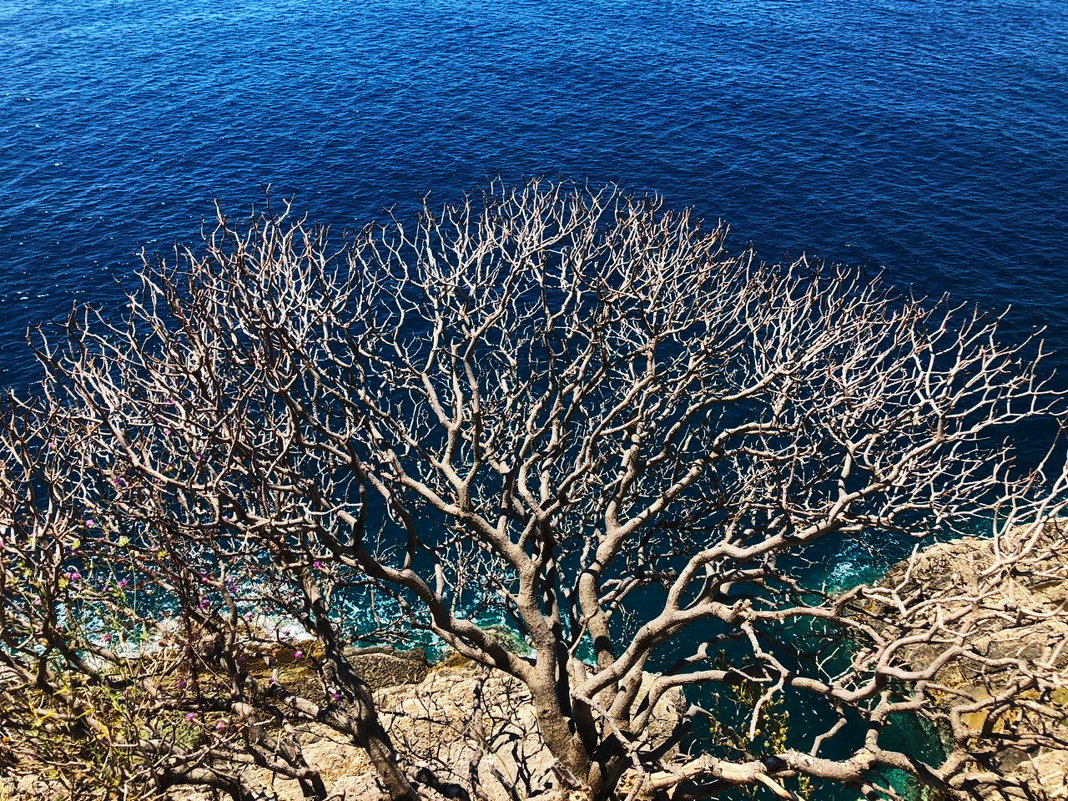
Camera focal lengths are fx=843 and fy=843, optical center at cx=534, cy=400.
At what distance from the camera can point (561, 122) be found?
83.4 meters

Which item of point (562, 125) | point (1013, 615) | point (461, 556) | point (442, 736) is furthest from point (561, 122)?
point (1013, 615)

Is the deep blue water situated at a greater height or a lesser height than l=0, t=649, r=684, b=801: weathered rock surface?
greater

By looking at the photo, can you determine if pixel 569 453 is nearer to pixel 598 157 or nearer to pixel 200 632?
pixel 200 632

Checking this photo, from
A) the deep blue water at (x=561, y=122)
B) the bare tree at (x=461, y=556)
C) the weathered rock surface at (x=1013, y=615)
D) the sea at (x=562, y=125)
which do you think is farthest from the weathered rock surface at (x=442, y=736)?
the deep blue water at (x=561, y=122)

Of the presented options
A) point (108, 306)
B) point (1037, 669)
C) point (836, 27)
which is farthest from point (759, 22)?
point (1037, 669)

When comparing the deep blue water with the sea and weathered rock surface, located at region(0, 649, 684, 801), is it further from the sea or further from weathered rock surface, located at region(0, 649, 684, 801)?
weathered rock surface, located at region(0, 649, 684, 801)

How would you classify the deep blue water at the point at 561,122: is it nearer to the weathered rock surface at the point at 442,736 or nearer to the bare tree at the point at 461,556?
the bare tree at the point at 461,556

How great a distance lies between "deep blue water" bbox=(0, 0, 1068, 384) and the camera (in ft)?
210

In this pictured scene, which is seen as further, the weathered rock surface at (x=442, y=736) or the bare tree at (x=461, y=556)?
the weathered rock surface at (x=442, y=736)

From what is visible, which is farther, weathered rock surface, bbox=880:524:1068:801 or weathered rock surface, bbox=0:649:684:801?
weathered rock surface, bbox=0:649:684:801

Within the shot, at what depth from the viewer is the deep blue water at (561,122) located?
210 feet

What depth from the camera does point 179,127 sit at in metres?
85.0

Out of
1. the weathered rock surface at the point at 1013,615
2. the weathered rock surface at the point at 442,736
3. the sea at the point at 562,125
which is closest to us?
the weathered rock surface at the point at 1013,615

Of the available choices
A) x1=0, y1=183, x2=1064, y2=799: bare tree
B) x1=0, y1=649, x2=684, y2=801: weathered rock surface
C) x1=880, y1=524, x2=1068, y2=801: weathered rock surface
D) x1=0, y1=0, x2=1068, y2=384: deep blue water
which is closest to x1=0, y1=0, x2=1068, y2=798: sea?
x1=0, y1=0, x2=1068, y2=384: deep blue water
